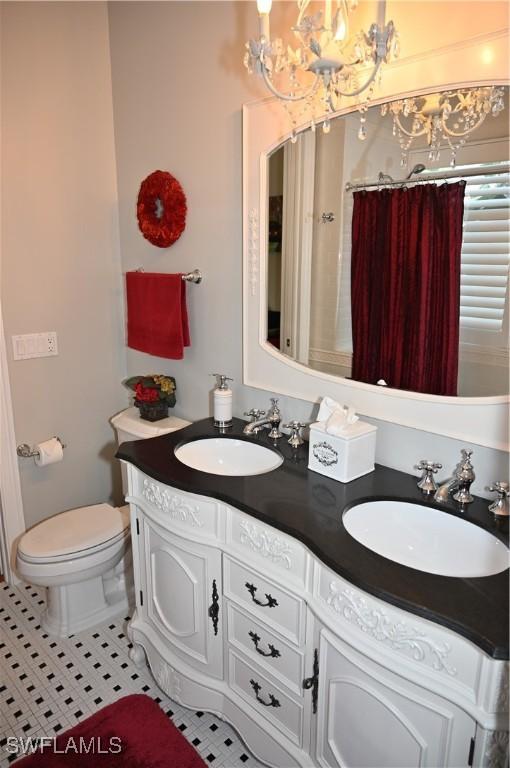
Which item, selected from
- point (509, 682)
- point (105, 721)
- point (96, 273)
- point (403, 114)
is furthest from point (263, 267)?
point (105, 721)

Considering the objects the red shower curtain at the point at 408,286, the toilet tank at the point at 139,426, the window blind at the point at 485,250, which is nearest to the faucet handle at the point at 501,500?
the red shower curtain at the point at 408,286

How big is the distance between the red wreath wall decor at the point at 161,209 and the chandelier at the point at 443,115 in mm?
911

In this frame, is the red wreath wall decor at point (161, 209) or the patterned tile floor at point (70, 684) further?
the red wreath wall decor at point (161, 209)

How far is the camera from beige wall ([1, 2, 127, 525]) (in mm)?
2045

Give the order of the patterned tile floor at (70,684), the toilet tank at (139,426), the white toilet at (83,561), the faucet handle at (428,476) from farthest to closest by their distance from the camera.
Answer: the toilet tank at (139,426) → the white toilet at (83,561) → the patterned tile floor at (70,684) → the faucet handle at (428,476)

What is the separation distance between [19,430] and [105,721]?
1.22 metres

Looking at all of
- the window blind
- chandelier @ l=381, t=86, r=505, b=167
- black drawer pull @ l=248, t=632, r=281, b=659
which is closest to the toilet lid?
black drawer pull @ l=248, t=632, r=281, b=659

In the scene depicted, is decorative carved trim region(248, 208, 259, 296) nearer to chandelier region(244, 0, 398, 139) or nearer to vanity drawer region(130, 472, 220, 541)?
chandelier region(244, 0, 398, 139)

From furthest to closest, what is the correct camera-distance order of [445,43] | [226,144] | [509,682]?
[226,144], [445,43], [509,682]

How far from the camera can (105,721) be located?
5.07 ft

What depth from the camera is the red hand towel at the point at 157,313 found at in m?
2.07

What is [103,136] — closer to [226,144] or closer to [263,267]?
[226,144]

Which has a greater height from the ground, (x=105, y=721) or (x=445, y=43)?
(x=445, y=43)

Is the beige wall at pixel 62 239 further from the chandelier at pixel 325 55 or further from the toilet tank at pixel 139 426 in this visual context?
the chandelier at pixel 325 55
